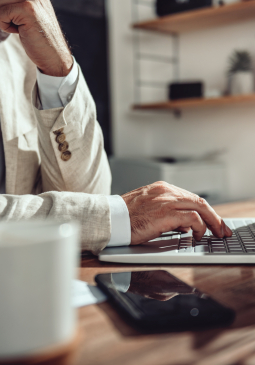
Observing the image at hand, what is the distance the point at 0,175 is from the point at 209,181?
1.54m

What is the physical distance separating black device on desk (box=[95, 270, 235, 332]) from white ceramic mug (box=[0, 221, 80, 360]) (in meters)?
0.11

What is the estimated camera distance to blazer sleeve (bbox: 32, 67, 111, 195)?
823mm

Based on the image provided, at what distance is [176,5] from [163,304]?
7.63 feet

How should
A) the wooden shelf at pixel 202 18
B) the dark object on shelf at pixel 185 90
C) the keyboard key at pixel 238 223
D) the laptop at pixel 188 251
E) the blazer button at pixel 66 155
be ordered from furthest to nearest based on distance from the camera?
1. the dark object on shelf at pixel 185 90
2. the wooden shelf at pixel 202 18
3. the blazer button at pixel 66 155
4. the keyboard key at pixel 238 223
5. the laptop at pixel 188 251

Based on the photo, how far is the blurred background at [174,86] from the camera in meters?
2.24

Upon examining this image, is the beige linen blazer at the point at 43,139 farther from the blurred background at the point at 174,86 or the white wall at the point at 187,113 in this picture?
the white wall at the point at 187,113

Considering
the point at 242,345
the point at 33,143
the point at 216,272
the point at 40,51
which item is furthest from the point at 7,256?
the point at 33,143

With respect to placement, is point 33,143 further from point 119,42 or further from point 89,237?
point 119,42

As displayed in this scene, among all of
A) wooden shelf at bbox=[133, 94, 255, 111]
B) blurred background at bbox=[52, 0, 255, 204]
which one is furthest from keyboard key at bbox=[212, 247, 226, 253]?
wooden shelf at bbox=[133, 94, 255, 111]

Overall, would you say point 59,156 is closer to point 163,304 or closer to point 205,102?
point 163,304

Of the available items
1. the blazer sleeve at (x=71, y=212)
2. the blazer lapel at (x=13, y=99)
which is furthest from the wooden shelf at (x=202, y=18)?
the blazer sleeve at (x=71, y=212)

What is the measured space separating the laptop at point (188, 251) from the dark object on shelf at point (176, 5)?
6.30ft

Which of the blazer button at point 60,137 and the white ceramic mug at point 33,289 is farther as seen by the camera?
the blazer button at point 60,137

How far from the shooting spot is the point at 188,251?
56 centimetres
